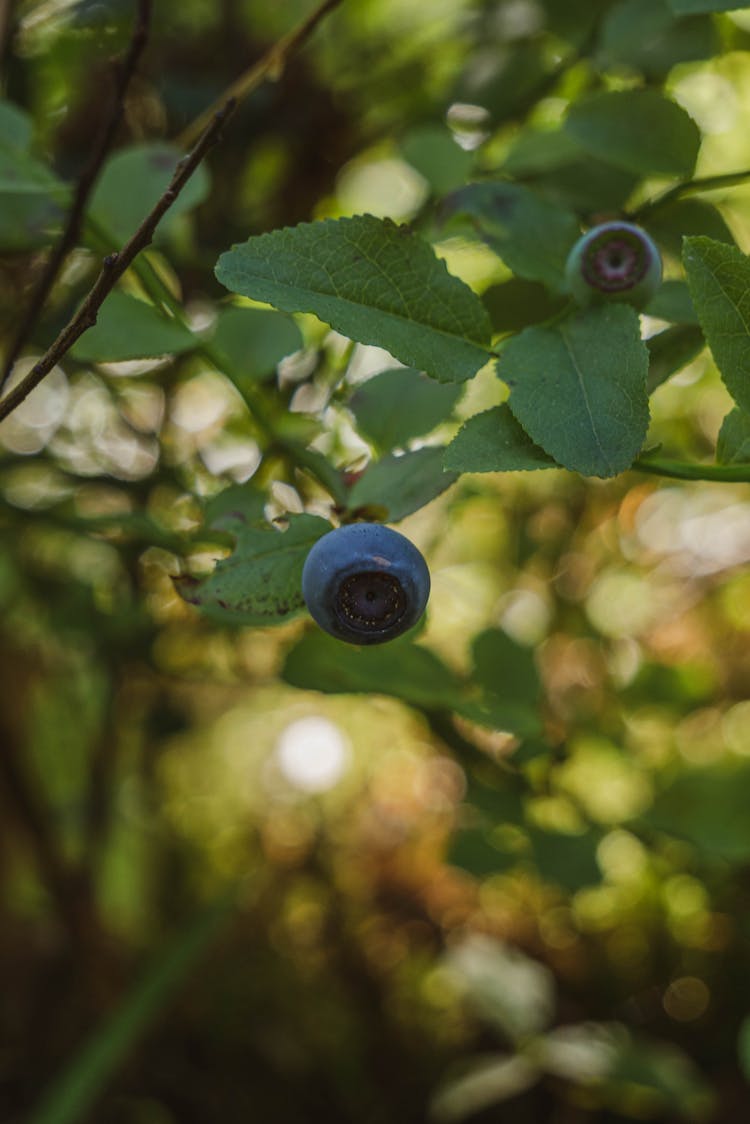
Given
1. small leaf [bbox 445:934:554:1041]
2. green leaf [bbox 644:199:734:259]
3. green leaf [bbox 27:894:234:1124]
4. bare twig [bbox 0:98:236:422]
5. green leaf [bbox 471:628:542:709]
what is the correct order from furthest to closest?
1. small leaf [bbox 445:934:554:1041]
2. green leaf [bbox 27:894:234:1124]
3. green leaf [bbox 471:628:542:709]
4. green leaf [bbox 644:199:734:259]
5. bare twig [bbox 0:98:236:422]

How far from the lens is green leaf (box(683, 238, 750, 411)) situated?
373 millimetres

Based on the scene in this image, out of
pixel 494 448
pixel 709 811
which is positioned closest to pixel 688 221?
pixel 494 448

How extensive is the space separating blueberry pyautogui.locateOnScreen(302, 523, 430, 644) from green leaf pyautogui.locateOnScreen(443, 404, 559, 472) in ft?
0.14

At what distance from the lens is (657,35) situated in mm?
626

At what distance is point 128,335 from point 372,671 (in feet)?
0.80

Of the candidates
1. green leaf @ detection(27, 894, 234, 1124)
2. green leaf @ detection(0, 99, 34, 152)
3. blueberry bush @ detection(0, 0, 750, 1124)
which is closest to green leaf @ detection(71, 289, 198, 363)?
blueberry bush @ detection(0, 0, 750, 1124)

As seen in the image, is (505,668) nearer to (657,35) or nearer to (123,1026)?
(657,35)

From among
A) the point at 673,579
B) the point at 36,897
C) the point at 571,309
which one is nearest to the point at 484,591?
the point at 673,579

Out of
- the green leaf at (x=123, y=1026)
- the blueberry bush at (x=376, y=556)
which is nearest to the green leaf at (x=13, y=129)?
the blueberry bush at (x=376, y=556)

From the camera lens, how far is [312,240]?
387mm

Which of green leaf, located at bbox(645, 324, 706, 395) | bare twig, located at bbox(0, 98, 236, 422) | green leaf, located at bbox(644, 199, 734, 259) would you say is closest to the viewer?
bare twig, located at bbox(0, 98, 236, 422)

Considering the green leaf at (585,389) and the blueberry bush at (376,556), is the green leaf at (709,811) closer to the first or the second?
the blueberry bush at (376,556)

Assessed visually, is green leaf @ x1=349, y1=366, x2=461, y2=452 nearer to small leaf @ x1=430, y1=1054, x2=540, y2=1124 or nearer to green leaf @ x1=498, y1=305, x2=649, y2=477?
green leaf @ x1=498, y1=305, x2=649, y2=477

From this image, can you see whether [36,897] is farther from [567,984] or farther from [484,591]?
[484,591]
